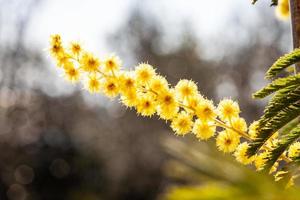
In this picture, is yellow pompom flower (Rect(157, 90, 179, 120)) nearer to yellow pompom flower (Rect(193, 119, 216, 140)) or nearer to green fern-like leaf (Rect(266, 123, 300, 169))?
yellow pompom flower (Rect(193, 119, 216, 140))

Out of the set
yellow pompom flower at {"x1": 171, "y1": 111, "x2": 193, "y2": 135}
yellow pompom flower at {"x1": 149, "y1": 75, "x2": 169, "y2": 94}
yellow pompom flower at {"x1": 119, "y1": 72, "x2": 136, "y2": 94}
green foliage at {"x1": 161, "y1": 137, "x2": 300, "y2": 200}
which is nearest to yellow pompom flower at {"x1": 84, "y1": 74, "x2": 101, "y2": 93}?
yellow pompom flower at {"x1": 119, "y1": 72, "x2": 136, "y2": 94}

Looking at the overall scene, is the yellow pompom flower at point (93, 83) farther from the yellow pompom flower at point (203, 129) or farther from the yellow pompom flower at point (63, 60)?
the yellow pompom flower at point (203, 129)

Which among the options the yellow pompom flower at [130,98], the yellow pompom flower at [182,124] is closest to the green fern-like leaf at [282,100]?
the yellow pompom flower at [182,124]

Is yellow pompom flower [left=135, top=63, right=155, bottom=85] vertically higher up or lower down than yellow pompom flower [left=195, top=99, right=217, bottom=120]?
higher up

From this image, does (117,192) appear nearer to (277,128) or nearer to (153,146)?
(153,146)

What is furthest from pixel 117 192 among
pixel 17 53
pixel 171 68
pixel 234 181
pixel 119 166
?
pixel 234 181

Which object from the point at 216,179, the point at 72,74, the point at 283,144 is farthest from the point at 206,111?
the point at 216,179
